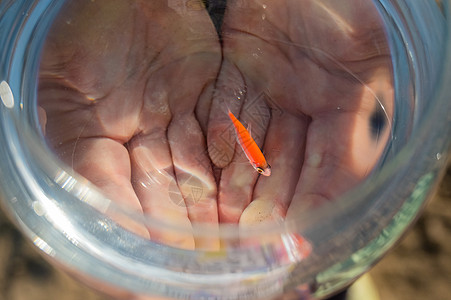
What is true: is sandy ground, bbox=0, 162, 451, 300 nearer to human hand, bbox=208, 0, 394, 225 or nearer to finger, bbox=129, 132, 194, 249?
finger, bbox=129, 132, 194, 249

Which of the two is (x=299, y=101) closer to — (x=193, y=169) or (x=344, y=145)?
(x=344, y=145)

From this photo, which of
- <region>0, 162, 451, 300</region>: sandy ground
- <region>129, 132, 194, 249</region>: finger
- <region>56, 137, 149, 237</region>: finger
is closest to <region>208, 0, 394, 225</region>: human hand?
<region>129, 132, 194, 249</region>: finger

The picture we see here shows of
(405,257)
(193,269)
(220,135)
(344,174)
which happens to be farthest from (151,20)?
(405,257)

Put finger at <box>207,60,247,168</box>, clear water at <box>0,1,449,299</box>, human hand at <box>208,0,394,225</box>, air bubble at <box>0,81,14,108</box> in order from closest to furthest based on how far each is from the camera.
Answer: clear water at <box>0,1,449,299</box> < air bubble at <box>0,81,14,108</box> < human hand at <box>208,0,394,225</box> < finger at <box>207,60,247,168</box>

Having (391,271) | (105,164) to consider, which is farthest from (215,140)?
(391,271)

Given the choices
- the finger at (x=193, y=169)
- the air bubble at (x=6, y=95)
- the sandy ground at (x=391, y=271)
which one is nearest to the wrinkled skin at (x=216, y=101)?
the finger at (x=193, y=169)

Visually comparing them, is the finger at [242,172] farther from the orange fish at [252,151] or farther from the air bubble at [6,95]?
the air bubble at [6,95]

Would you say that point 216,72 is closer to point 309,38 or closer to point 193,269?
point 309,38
